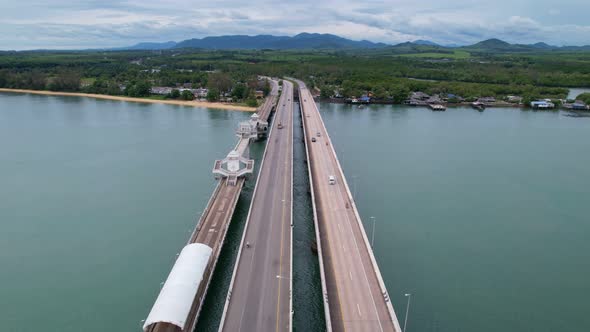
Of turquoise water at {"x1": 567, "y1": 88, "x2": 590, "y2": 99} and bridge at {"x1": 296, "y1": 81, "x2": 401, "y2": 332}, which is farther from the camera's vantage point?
turquoise water at {"x1": 567, "y1": 88, "x2": 590, "y2": 99}

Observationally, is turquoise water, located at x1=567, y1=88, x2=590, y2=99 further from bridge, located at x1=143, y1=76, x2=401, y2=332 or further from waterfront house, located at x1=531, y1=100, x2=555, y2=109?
bridge, located at x1=143, y1=76, x2=401, y2=332

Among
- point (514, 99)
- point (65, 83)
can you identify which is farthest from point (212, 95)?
point (514, 99)

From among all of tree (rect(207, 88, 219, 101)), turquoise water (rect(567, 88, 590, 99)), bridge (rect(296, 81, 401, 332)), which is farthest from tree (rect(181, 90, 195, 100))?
turquoise water (rect(567, 88, 590, 99))

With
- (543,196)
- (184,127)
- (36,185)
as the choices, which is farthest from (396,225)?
(184,127)

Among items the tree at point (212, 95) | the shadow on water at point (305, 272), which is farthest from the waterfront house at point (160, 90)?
the shadow on water at point (305, 272)

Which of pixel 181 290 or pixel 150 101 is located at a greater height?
pixel 150 101

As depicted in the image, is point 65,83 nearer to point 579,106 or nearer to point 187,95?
point 187,95
